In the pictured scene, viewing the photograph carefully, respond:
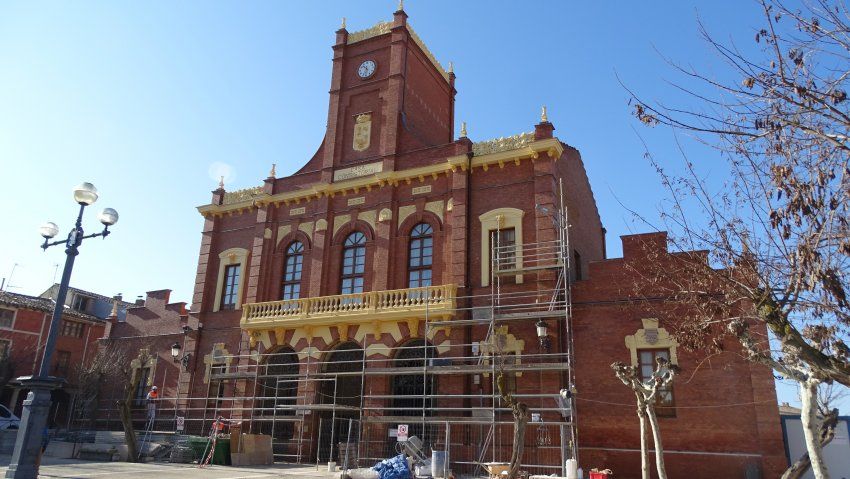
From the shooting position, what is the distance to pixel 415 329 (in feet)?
73.8

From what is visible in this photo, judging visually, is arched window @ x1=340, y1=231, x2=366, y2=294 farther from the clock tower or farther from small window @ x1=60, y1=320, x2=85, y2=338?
small window @ x1=60, y1=320, x2=85, y2=338

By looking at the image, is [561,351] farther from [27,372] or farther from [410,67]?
[27,372]

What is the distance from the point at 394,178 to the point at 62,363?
28.7 meters

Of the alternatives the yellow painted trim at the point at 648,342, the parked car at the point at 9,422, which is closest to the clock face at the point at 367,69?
the yellow painted trim at the point at 648,342

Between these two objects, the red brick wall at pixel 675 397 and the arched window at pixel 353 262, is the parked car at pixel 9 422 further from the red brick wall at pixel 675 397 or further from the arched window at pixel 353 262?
the red brick wall at pixel 675 397

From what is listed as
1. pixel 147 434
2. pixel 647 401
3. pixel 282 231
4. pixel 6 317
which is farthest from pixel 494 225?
pixel 6 317

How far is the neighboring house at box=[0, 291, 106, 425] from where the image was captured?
125 ft

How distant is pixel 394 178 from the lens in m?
25.5

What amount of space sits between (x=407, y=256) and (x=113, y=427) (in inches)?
659

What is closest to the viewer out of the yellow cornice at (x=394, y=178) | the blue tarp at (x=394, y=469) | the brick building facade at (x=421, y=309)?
the blue tarp at (x=394, y=469)

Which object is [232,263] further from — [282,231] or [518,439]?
[518,439]

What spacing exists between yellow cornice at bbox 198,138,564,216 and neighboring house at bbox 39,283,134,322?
808 inches

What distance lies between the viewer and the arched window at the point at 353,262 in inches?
997

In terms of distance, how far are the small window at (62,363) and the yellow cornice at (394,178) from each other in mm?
18703
